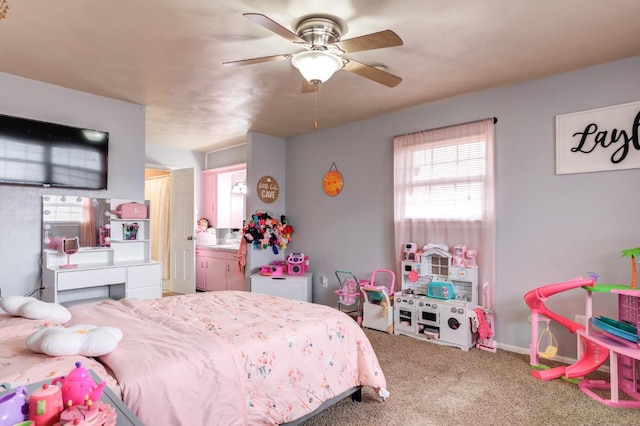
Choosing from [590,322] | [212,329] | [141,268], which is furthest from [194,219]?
[590,322]

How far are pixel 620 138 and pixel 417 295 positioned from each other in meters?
2.17

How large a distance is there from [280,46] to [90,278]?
Result: 262cm

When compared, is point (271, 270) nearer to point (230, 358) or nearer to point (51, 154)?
point (51, 154)

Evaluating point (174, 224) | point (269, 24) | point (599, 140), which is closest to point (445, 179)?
point (599, 140)

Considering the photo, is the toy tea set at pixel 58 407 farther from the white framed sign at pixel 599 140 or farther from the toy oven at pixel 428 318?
the white framed sign at pixel 599 140

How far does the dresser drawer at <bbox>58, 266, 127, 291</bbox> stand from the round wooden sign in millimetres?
2181

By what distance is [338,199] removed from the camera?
4.84m

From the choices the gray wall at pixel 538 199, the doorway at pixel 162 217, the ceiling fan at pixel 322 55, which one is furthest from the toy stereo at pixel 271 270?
the ceiling fan at pixel 322 55

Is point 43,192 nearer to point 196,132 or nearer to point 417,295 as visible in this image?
point 196,132

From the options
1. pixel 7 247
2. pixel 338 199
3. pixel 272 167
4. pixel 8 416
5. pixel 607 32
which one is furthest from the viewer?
pixel 272 167

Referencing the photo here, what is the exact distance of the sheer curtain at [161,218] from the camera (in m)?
6.39

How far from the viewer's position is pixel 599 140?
294 cm

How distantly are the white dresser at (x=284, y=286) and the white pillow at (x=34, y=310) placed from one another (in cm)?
289

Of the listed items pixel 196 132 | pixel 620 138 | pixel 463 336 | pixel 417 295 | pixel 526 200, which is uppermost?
pixel 196 132
